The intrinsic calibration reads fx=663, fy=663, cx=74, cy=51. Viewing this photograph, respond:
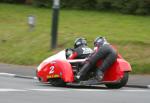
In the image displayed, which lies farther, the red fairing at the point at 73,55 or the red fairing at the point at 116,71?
the red fairing at the point at 73,55

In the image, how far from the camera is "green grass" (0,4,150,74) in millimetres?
25406

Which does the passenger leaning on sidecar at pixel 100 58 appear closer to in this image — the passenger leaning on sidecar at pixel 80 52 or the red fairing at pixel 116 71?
the red fairing at pixel 116 71

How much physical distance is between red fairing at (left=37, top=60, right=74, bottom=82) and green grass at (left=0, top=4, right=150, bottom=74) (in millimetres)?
4876

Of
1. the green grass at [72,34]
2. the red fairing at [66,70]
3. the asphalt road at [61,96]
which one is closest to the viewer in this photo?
the asphalt road at [61,96]

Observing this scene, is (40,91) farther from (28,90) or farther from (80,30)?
(80,30)

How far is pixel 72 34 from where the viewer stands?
94.9 ft

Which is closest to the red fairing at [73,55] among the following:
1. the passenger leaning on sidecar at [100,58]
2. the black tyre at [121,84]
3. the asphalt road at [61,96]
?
the passenger leaning on sidecar at [100,58]

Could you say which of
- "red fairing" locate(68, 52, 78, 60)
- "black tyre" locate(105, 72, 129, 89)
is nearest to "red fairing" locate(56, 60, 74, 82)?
"red fairing" locate(68, 52, 78, 60)

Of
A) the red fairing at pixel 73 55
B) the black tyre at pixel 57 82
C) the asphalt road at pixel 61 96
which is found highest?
the red fairing at pixel 73 55

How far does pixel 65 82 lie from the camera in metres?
18.9

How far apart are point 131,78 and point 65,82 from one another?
382 cm

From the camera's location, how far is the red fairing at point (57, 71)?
1886cm

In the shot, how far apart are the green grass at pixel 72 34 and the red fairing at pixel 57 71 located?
16.0 feet

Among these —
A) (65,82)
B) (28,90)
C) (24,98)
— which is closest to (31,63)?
(65,82)
